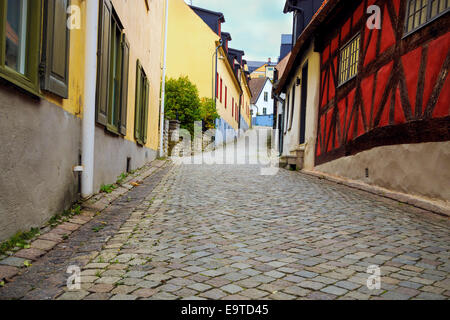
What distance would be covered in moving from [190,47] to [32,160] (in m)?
22.5

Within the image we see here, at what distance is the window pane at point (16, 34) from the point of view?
351cm

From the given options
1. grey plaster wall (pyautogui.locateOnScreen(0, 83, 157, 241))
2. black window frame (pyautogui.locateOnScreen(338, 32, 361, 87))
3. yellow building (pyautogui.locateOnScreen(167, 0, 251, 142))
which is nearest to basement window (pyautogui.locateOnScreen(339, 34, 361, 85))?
black window frame (pyautogui.locateOnScreen(338, 32, 361, 87))

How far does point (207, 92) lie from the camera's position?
25.6 metres

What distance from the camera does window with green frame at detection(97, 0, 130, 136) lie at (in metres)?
5.97

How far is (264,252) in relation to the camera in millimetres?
3787

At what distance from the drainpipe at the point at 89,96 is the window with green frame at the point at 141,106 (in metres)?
4.50

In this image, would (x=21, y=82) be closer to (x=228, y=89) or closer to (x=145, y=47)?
(x=145, y=47)

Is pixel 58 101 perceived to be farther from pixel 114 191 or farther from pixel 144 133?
pixel 144 133

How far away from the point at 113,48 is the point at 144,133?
4.62 metres

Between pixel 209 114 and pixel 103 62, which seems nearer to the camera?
pixel 103 62

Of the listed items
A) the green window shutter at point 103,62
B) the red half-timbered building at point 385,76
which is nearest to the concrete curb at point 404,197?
the red half-timbered building at point 385,76

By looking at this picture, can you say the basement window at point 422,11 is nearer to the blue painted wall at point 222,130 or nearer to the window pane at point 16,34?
the window pane at point 16,34

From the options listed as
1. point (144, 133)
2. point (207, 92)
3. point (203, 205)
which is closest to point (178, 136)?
point (144, 133)

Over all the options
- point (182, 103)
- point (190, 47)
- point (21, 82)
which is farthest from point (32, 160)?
point (190, 47)
